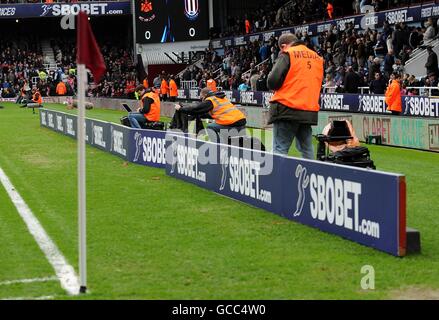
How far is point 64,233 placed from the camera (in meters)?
9.45

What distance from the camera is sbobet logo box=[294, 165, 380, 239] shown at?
8.48m

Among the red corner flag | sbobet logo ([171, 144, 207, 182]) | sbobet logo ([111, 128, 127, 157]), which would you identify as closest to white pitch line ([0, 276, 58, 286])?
the red corner flag

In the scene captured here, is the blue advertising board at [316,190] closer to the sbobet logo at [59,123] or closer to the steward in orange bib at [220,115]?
the steward in orange bib at [220,115]

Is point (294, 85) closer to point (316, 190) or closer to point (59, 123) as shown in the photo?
point (316, 190)

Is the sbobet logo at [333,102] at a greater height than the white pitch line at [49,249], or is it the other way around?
the sbobet logo at [333,102]

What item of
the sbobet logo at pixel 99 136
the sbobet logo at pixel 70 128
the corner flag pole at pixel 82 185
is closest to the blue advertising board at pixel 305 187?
the corner flag pole at pixel 82 185

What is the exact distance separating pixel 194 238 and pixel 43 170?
26.9 ft

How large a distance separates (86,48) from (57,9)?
2246 inches

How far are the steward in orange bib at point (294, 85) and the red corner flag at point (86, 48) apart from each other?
3896mm

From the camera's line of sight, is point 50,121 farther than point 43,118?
No

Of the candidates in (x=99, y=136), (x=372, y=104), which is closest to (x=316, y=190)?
(x=99, y=136)

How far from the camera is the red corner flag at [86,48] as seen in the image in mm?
6594

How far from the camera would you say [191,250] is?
841cm
